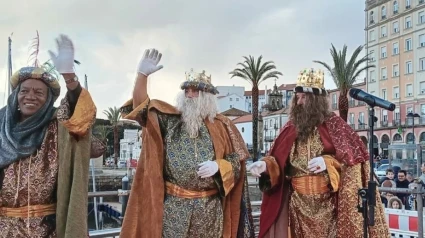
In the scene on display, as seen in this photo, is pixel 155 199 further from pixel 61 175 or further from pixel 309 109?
pixel 309 109

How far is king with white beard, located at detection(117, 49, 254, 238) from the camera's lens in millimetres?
3422

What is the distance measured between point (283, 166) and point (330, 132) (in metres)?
0.45

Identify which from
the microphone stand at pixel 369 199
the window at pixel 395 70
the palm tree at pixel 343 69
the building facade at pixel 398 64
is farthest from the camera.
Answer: the window at pixel 395 70

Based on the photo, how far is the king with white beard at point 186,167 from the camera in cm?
342

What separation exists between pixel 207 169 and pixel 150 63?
0.83 metres

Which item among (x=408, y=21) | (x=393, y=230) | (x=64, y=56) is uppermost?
(x=408, y=21)

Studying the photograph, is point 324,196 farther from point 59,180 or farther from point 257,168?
point 59,180

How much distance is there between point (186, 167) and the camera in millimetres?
3430

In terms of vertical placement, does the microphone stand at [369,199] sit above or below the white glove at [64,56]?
below

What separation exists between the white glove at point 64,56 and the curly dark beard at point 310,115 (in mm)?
1956

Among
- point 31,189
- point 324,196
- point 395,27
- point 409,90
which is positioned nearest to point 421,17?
point 395,27

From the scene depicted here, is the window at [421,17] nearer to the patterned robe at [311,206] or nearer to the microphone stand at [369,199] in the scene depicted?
the patterned robe at [311,206]

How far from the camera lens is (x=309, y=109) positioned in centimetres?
387

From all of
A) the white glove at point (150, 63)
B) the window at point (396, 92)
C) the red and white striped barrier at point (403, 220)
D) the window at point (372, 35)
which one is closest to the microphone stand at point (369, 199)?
the white glove at point (150, 63)
